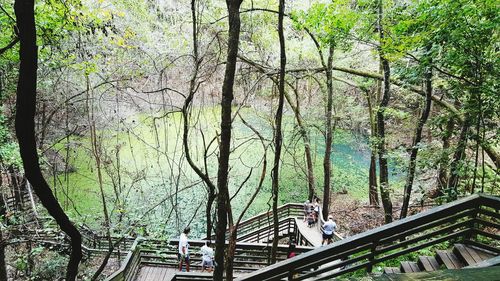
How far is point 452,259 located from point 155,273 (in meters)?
7.66

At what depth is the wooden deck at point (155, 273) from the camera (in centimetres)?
869

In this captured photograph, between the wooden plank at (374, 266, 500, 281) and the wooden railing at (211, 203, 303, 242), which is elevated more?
the wooden railing at (211, 203, 303, 242)

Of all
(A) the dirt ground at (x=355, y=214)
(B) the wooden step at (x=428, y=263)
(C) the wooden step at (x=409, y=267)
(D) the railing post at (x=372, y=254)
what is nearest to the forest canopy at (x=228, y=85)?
(A) the dirt ground at (x=355, y=214)

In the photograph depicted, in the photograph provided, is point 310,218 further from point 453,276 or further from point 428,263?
point 453,276

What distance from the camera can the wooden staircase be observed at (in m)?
3.76

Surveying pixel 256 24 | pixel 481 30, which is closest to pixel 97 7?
pixel 256 24

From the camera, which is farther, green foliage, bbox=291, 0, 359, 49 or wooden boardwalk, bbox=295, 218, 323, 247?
wooden boardwalk, bbox=295, 218, 323, 247

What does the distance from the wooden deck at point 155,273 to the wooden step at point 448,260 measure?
22.4 ft

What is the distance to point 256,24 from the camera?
9992 millimetres

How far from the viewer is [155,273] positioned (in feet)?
29.3

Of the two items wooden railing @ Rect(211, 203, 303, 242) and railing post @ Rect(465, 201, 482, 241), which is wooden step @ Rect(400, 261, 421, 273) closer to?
railing post @ Rect(465, 201, 482, 241)

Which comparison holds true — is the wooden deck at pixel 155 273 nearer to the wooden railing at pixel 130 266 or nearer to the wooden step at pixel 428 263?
the wooden railing at pixel 130 266

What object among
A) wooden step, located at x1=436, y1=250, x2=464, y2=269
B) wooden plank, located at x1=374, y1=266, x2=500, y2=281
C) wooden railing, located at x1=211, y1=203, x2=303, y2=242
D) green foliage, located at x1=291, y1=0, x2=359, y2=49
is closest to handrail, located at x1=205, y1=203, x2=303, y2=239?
wooden railing, located at x1=211, y1=203, x2=303, y2=242

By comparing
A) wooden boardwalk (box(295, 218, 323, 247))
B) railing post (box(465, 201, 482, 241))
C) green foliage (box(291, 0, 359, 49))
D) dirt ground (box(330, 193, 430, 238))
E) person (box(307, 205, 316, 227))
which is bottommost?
railing post (box(465, 201, 482, 241))
